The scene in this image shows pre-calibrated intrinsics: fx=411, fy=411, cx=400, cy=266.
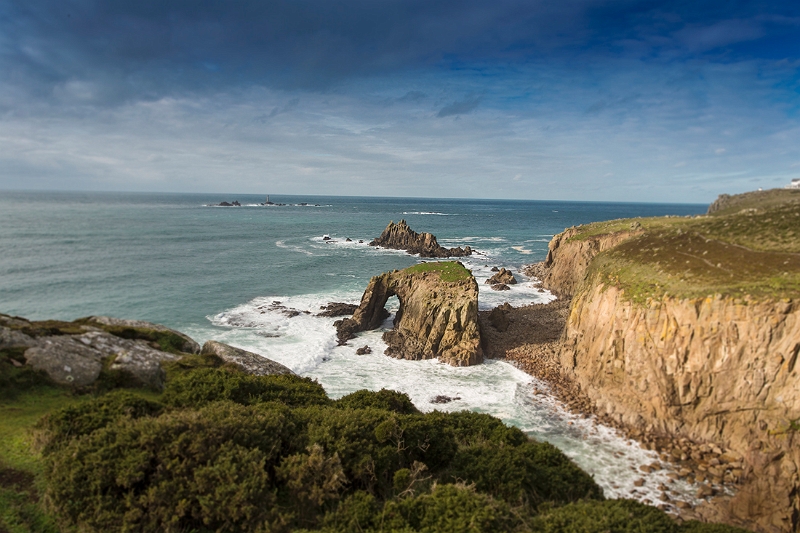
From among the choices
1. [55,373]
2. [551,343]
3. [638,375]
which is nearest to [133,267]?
[55,373]

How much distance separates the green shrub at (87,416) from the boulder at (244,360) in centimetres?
762

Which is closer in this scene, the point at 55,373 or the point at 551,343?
the point at 55,373

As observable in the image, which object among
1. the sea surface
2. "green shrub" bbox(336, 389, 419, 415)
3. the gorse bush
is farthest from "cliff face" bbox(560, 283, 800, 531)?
"green shrub" bbox(336, 389, 419, 415)

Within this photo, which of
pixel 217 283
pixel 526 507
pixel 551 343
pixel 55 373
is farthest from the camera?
pixel 217 283

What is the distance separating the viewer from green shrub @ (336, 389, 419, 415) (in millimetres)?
14766

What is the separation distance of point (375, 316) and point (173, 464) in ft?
101

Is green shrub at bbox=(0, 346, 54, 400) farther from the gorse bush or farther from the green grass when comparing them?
the green grass

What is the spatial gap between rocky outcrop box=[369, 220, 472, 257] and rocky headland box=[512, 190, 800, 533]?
48.0 meters

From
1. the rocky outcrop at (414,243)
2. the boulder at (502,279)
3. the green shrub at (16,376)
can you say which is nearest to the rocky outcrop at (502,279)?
the boulder at (502,279)

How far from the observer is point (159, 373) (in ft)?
49.2

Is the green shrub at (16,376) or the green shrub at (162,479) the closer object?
the green shrub at (162,479)

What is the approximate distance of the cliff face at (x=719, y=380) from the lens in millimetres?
16969

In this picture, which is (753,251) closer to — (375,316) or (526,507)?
(526,507)

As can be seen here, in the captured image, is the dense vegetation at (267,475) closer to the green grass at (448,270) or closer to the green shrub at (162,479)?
the green shrub at (162,479)
